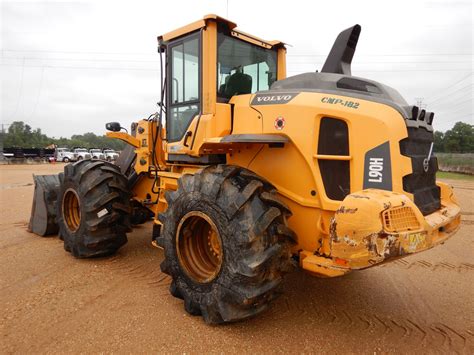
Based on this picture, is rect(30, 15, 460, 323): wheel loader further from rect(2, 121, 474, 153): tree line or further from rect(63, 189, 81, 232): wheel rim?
rect(2, 121, 474, 153): tree line

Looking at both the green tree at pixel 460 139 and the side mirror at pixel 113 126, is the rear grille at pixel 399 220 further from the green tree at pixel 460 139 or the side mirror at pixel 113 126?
the green tree at pixel 460 139

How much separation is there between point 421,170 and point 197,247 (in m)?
2.35

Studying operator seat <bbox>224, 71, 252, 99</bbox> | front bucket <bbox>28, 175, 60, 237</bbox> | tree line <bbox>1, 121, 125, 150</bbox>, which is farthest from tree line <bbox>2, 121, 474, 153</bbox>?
operator seat <bbox>224, 71, 252, 99</bbox>

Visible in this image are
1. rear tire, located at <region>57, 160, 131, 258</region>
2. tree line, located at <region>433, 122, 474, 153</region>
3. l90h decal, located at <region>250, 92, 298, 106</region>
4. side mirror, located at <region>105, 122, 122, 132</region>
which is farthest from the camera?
tree line, located at <region>433, 122, 474, 153</region>

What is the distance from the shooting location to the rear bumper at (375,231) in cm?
262

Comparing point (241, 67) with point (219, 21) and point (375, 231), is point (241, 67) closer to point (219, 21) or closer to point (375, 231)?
point (219, 21)

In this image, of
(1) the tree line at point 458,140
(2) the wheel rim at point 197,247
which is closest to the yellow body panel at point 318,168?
(2) the wheel rim at point 197,247

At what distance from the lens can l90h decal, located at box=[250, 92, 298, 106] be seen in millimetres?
3618

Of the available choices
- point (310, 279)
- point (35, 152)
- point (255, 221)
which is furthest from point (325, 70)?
point (35, 152)

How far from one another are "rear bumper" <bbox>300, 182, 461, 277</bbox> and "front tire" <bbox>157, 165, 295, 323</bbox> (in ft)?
1.85

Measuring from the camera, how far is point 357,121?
3262 millimetres

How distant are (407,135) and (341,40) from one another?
4.97 feet

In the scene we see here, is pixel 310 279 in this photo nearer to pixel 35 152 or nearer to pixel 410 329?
pixel 410 329

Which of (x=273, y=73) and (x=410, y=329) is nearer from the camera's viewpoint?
(x=410, y=329)
